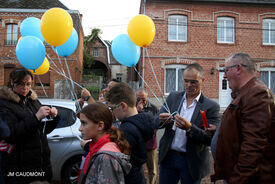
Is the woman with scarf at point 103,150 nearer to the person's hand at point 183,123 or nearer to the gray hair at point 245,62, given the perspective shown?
the person's hand at point 183,123

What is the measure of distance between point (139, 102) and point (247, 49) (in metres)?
13.3

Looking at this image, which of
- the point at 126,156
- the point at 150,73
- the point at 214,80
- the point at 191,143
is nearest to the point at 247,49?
the point at 214,80

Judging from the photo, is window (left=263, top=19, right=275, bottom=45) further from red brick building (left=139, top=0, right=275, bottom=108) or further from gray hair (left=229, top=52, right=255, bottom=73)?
gray hair (left=229, top=52, right=255, bottom=73)

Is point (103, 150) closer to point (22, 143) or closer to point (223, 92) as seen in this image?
point (22, 143)

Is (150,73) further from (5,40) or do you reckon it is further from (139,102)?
(5,40)

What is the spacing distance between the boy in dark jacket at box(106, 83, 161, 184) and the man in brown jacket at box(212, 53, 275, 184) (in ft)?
2.11

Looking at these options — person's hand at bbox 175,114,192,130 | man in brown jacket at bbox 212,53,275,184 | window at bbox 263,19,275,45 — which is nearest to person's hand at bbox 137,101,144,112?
person's hand at bbox 175,114,192,130

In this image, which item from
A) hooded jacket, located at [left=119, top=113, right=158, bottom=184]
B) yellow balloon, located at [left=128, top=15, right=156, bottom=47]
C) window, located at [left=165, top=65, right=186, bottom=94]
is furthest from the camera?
window, located at [left=165, top=65, right=186, bottom=94]

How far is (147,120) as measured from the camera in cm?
202

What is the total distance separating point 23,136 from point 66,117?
5.37 ft

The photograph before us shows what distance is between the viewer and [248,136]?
1489 mm

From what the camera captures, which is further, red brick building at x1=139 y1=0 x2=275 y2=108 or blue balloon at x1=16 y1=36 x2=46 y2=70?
red brick building at x1=139 y1=0 x2=275 y2=108

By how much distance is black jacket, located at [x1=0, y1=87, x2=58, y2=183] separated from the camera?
7.07 feet

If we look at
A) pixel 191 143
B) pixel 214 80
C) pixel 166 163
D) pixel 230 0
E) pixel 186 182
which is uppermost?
pixel 230 0
